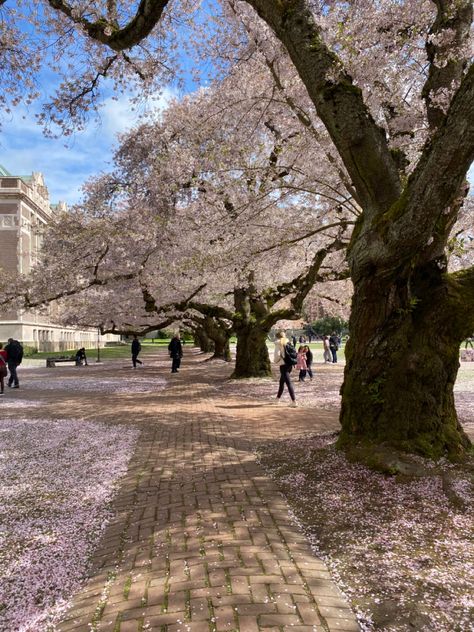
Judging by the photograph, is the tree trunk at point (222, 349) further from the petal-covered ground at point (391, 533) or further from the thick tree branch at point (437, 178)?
the thick tree branch at point (437, 178)

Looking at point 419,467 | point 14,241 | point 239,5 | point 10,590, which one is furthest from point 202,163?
point 14,241

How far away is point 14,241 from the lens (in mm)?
54594

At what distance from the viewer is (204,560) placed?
3715 millimetres

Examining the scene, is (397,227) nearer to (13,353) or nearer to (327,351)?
(13,353)

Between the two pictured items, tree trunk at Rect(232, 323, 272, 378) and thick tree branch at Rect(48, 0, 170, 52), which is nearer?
thick tree branch at Rect(48, 0, 170, 52)

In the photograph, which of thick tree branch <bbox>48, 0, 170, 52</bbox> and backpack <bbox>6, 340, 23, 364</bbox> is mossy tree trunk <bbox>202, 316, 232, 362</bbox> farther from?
thick tree branch <bbox>48, 0, 170, 52</bbox>

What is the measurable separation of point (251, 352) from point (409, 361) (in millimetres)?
14713

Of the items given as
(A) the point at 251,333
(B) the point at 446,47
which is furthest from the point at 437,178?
(A) the point at 251,333

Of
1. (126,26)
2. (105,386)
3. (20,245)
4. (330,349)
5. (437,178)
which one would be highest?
(20,245)

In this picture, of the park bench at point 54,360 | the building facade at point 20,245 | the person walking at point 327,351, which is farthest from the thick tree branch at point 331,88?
the building facade at point 20,245

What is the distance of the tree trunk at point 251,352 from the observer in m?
20.1

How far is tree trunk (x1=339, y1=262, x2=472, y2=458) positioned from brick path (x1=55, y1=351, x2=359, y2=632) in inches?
64.4

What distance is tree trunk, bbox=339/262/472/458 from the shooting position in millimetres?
5781

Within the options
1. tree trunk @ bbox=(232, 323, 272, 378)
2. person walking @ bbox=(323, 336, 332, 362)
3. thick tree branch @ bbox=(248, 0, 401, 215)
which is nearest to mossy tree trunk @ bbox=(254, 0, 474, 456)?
thick tree branch @ bbox=(248, 0, 401, 215)
